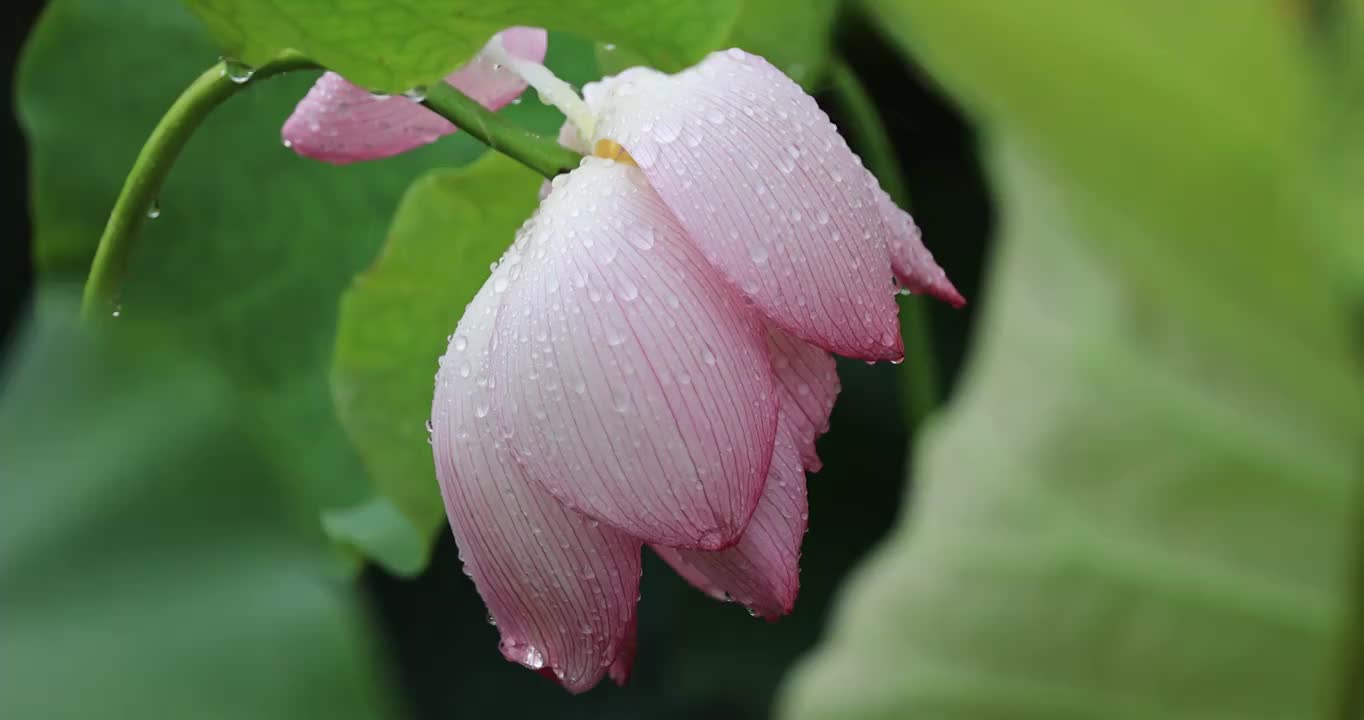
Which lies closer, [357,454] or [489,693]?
[357,454]

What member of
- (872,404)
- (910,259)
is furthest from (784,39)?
(872,404)

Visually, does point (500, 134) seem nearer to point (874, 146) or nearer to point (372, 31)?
point (372, 31)

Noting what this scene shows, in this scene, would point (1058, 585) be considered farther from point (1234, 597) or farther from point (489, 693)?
point (489, 693)

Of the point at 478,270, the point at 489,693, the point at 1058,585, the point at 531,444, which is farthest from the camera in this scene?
the point at 1058,585

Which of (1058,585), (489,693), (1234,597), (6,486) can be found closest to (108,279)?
(6,486)

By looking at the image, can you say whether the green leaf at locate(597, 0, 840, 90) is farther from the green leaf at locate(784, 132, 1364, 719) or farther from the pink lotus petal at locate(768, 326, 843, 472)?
the green leaf at locate(784, 132, 1364, 719)

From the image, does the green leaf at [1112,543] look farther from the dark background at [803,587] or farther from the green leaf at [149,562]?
the green leaf at [149,562]
